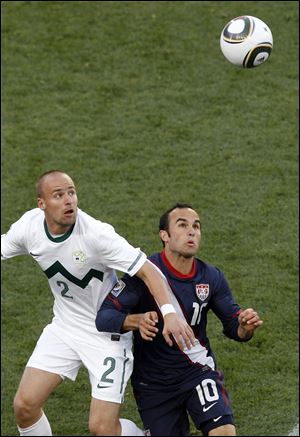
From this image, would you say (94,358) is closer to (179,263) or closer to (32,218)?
(179,263)

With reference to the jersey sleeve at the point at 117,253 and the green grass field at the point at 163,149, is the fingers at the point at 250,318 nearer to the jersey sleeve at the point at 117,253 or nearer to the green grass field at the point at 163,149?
the jersey sleeve at the point at 117,253

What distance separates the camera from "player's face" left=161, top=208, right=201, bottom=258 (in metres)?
8.59

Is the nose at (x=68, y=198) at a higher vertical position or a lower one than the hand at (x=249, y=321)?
higher

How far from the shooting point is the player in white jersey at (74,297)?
8680 millimetres

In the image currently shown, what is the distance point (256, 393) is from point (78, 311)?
10.1 feet

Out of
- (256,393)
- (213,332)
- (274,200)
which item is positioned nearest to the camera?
(256,393)

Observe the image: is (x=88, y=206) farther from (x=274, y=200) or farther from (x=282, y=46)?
(x=282, y=46)

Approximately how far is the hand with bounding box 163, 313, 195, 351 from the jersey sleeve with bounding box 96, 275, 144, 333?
1.82 feet

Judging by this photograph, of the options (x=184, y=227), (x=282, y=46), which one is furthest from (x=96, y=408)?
(x=282, y=46)

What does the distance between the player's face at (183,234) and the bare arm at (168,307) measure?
0.25 m

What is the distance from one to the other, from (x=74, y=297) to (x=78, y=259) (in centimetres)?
39

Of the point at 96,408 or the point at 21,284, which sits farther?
the point at 21,284

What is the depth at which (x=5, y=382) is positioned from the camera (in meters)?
11.9

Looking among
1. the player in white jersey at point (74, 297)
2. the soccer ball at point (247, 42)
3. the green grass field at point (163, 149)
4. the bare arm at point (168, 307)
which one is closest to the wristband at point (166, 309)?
the bare arm at point (168, 307)
